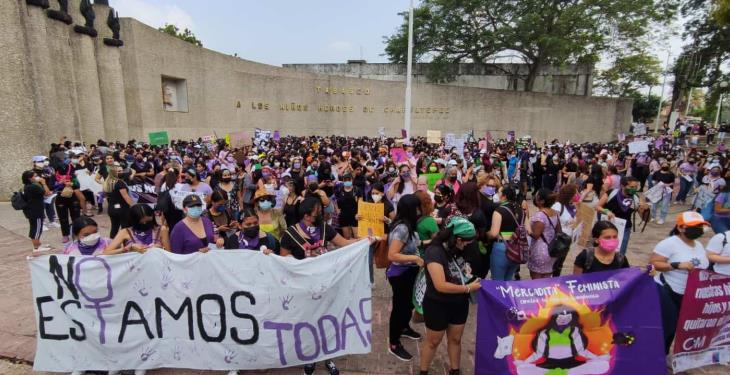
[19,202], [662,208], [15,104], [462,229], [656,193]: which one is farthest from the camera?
[15,104]

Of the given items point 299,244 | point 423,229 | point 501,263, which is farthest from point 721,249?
point 299,244

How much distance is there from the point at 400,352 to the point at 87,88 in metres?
17.1

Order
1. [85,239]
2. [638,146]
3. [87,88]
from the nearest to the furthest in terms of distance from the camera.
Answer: [85,239], [638,146], [87,88]

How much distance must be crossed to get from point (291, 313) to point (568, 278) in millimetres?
2459

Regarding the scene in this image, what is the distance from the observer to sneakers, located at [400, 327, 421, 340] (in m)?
4.26

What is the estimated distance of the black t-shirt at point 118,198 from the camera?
19.4ft

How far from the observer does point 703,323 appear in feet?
11.8

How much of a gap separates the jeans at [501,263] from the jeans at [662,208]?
7.24 meters

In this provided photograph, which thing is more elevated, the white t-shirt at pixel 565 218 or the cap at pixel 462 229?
the cap at pixel 462 229

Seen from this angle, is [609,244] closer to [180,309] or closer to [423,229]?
[423,229]

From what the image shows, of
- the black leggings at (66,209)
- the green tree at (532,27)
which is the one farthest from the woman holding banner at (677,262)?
the green tree at (532,27)

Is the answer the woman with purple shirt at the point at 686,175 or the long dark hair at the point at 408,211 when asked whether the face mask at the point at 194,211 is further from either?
the woman with purple shirt at the point at 686,175

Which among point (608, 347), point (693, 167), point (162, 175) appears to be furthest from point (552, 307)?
point (693, 167)

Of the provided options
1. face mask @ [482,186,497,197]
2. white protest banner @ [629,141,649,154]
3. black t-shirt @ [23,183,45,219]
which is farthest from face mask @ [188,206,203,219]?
white protest banner @ [629,141,649,154]
